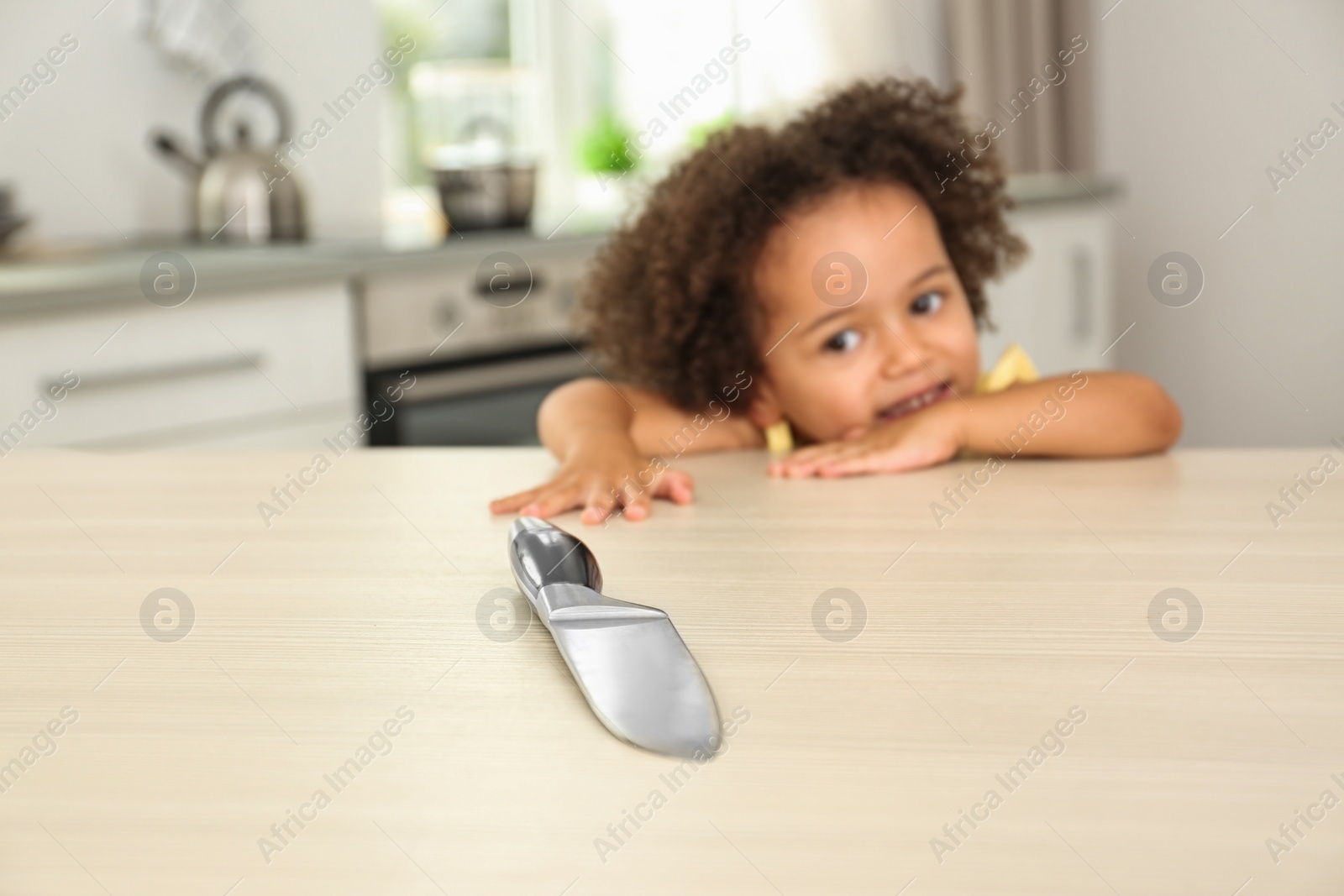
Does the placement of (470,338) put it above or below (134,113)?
below

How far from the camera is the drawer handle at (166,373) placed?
1.83 meters

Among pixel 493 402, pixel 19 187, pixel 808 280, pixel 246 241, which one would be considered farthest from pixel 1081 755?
pixel 19 187

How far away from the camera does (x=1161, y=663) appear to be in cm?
44

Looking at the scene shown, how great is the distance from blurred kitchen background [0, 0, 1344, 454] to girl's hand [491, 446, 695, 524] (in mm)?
673

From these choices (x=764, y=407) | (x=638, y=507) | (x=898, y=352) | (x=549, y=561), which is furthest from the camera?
(x=764, y=407)

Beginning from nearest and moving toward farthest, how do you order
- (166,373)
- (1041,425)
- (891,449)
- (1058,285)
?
(891,449) → (1041,425) → (166,373) → (1058,285)

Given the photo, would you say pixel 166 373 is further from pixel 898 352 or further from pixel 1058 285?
pixel 1058 285

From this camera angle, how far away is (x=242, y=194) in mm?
2361

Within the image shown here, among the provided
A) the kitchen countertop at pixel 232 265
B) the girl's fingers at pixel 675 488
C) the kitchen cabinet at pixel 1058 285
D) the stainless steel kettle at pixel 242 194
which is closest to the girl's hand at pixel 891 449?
the girl's fingers at pixel 675 488

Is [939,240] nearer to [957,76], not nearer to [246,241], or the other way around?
[246,241]

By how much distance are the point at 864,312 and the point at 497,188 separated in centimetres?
150

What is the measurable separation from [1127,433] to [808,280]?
36 centimetres

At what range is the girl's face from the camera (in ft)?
4.09

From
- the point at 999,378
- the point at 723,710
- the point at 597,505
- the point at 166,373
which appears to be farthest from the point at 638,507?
the point at 166,373
